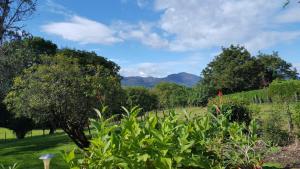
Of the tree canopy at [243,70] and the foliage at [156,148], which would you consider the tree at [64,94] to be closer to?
the foliage at [156,148]

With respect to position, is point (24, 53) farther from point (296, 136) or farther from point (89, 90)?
point (296, 136)

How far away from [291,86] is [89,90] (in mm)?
9121

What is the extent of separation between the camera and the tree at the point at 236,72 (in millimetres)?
63125

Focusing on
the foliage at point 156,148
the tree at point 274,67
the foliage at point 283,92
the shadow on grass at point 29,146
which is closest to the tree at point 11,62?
the shadow on grass at point 29,146

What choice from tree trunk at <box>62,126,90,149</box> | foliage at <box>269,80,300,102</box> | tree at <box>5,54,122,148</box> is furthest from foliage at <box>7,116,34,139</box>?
foliage at <box>269,80,300,102</box>

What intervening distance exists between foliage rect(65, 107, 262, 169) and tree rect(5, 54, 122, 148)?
1210 cm

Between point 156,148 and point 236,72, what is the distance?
203 ft

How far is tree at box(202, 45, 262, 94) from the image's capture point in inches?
2485

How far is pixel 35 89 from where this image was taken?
17.7m

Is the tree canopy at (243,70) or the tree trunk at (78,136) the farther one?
the tree canopy at (243,70)

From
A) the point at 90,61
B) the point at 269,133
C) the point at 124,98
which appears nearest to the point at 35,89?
the point at 124,98

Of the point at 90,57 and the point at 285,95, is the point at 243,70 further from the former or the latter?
the point at 285,95

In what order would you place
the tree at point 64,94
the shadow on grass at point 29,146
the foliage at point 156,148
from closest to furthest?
the foliage at point 156,148 < the tree at point 64,94 < the shadow on grass at point 29,146

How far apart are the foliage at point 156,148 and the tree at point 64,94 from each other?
1210 centimetres
